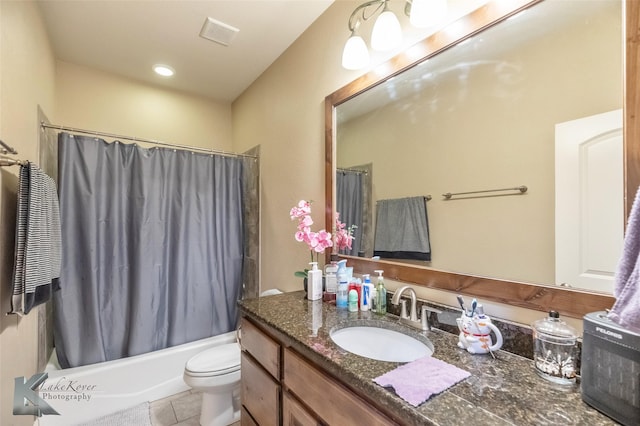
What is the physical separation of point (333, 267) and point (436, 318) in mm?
549

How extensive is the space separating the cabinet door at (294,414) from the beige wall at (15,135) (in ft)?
3.83

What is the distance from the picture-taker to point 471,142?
1.08 metres

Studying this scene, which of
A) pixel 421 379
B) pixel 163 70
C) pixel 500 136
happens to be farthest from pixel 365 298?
pixel 163 70

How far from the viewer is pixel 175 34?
198 centimetres

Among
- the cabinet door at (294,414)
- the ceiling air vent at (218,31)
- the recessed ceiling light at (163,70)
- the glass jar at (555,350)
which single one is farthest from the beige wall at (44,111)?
the glass jar at (555,350)

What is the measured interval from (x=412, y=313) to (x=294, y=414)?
22.3 inches

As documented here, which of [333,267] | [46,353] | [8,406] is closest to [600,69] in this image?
[333,267]

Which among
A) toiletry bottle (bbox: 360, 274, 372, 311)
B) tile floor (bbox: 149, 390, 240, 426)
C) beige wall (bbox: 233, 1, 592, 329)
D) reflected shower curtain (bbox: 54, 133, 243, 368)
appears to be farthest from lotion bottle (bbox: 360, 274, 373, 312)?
reflected shower curtain (bbox: 54, 133, 243, 368)

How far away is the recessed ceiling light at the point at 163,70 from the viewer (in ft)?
7.83

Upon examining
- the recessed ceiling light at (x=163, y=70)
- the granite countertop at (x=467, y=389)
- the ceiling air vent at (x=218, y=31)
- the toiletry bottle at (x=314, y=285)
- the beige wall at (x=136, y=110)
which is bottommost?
the granite countertop at (x=467, y=389)

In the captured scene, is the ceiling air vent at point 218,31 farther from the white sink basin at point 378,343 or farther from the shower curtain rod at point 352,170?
the white sink basin at point 378,343

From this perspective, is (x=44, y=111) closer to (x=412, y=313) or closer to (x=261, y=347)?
(x=261, y=347)

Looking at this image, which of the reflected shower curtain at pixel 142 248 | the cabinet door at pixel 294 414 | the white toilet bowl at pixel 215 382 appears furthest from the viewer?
the reflected shower curtain at pixel 142 248

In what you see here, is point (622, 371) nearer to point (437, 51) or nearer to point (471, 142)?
point (471, 142)
